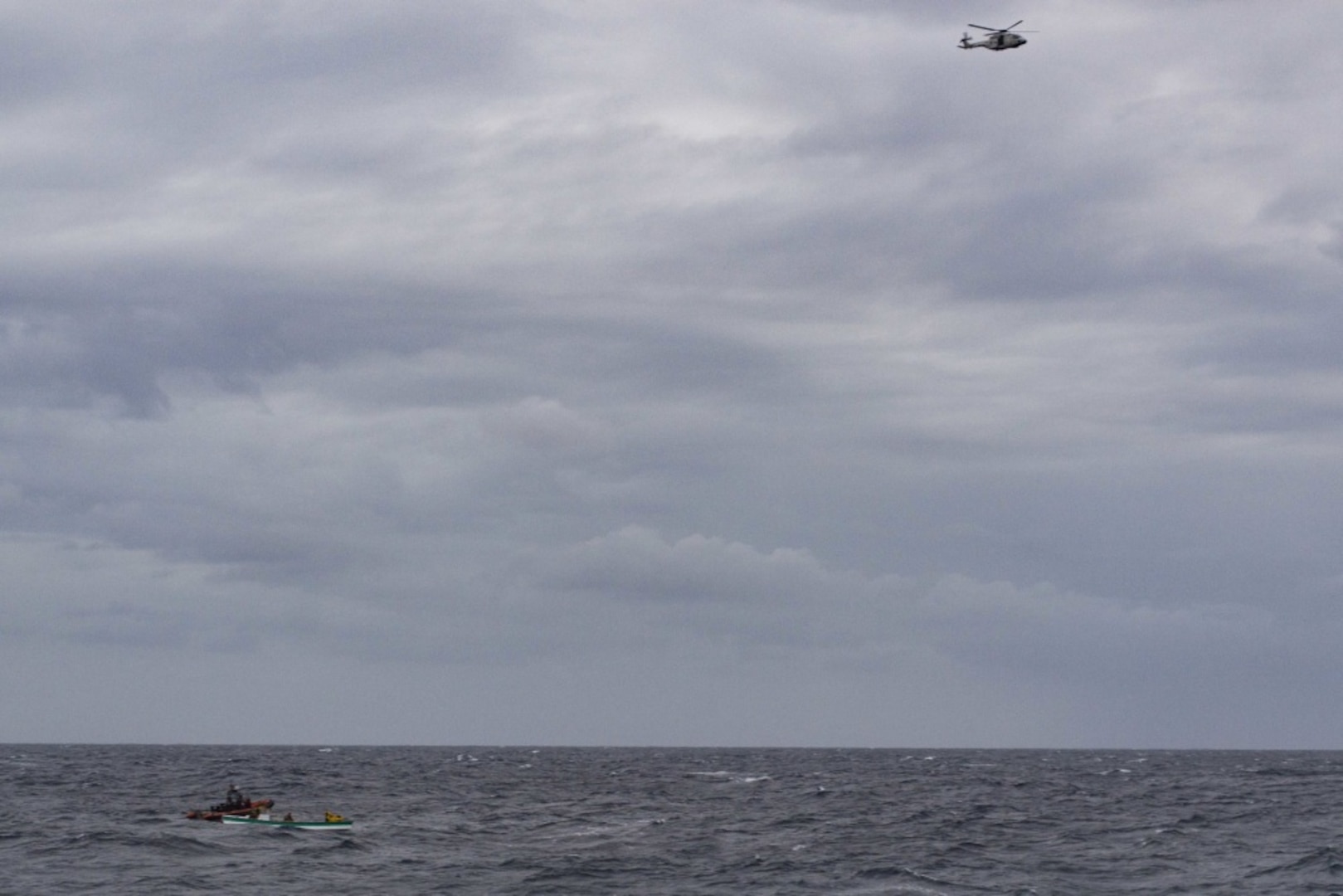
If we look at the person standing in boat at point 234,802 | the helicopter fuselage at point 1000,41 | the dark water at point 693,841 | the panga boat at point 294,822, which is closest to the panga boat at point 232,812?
the person standing in boat at point 234,802

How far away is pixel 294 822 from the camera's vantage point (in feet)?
326

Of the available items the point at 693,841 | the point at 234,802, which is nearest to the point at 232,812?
the point at 234,802

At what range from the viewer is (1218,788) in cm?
14762

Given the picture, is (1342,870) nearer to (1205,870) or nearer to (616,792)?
(1205,870)

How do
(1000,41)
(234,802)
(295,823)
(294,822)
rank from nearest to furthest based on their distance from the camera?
(1000,41) < (295,823) < (294,822) < (234,802)

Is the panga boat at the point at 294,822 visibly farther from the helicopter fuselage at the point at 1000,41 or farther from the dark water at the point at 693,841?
the helicopter fuselage at the point at 1000,41

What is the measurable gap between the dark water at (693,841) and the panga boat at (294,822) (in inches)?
43.3

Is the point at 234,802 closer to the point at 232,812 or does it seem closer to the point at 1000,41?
the point at 232,812

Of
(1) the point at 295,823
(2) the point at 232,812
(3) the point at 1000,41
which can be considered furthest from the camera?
(2) the point at 232,812

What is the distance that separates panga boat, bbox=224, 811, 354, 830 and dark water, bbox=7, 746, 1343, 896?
1099 mm

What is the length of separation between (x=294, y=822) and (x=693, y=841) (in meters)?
28.6

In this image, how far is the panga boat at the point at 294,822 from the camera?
320 feet

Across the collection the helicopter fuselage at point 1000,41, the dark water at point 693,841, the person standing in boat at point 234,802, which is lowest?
the dark water at point 693,841

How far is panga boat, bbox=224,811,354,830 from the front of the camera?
97438 mm
